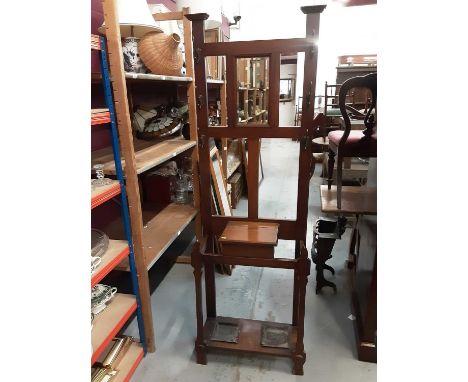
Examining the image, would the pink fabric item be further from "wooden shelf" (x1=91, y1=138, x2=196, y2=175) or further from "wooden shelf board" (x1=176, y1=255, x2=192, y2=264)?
"wooden shelf board" (x1=176, y1=255, x2=192, y2=264)

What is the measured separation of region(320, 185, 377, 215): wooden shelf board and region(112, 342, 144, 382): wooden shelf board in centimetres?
148

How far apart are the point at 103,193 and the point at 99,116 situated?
1.03 ft

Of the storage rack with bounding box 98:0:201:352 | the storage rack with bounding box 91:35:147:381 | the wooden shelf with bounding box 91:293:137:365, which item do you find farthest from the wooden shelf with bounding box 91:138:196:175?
the wooden shelf with bounding box 91:293:137:365

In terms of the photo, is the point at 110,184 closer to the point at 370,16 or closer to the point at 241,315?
the point at 241,315

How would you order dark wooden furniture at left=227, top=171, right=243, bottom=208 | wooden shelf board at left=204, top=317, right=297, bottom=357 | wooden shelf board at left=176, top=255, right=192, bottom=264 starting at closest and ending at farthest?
wooden shelf board at left=204, top=317, right=297, bottom=357
wooden shelf board at left=176, top=255, right=192, bottom=264
dark wooden furniture at left=227, top=171, right=243, bottom=208

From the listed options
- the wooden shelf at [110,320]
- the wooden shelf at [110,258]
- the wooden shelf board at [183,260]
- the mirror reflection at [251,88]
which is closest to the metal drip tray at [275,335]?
the wooden shelf at [110,320]

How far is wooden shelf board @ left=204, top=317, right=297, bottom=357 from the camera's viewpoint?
1.59m

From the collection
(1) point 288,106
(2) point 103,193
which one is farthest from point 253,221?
(1) point 288,106

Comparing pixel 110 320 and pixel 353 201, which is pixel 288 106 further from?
pixel 110 320

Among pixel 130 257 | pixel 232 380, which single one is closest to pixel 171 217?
pixel 130 257

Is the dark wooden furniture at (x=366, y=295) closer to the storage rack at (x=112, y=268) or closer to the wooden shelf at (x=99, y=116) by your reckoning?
the storage rack at (x=112, y=268)

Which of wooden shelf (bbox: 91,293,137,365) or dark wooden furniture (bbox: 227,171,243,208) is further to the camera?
dark wooden furniture (bbox: 227,171,243,208)

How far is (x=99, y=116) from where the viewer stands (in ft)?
4.06

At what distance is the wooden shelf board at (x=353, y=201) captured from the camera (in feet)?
5.73
